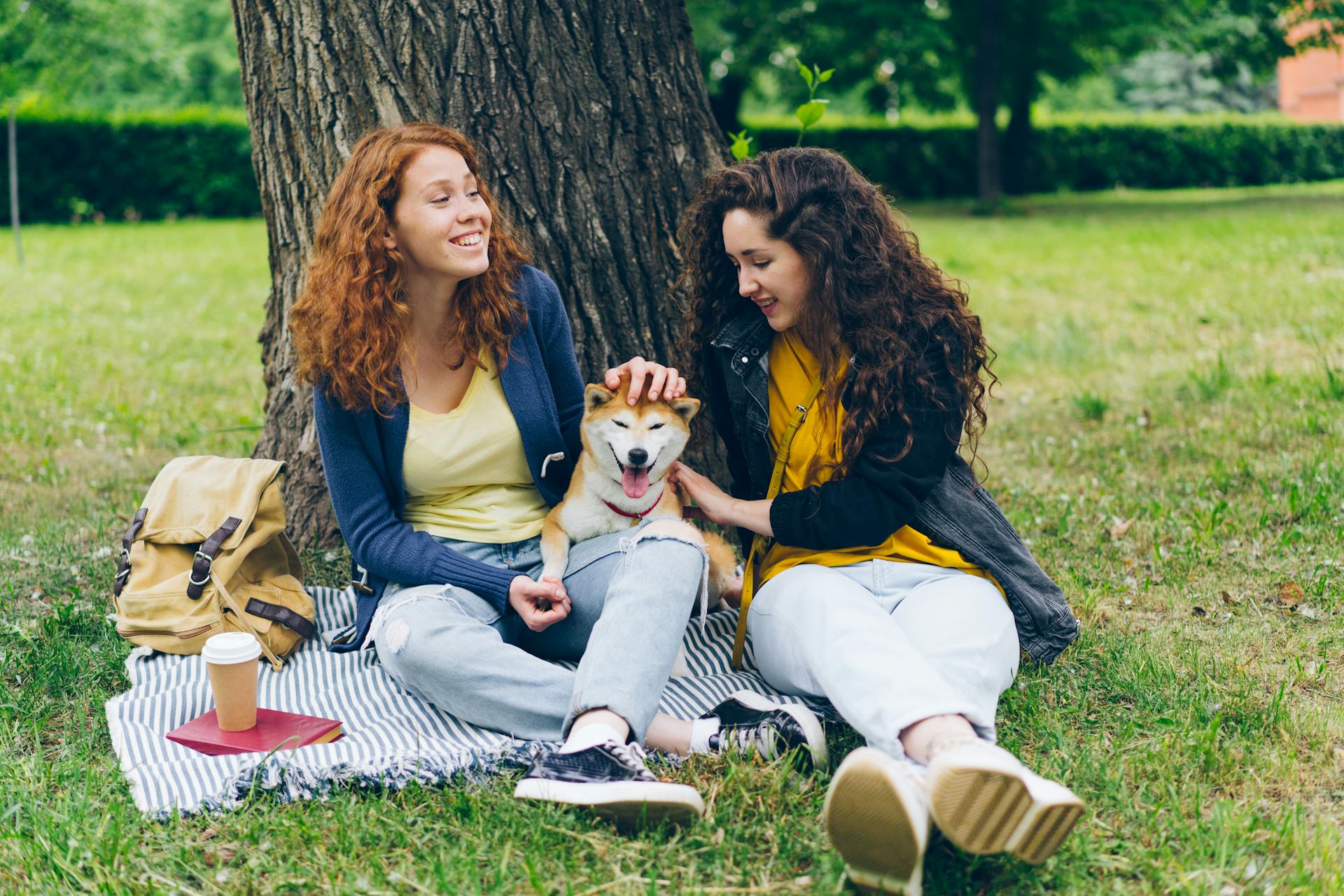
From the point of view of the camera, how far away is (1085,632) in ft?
11.1

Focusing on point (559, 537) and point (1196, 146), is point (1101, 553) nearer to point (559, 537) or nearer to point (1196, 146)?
point (559, 537)

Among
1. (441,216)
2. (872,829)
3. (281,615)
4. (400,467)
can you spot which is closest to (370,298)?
(441,216)

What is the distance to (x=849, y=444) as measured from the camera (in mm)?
2877

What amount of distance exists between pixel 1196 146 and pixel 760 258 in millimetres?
26922

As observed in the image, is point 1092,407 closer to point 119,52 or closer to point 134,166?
point 134,166

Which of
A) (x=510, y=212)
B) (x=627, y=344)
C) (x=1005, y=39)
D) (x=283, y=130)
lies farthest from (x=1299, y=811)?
(x=1005, y=39)

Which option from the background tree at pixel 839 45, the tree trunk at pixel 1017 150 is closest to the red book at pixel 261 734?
the background tree at pixel 839 45

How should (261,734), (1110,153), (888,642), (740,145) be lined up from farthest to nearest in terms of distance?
(1110,153) → (740,145) → (261,734) → (888,642)

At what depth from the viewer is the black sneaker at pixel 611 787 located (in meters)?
2.27

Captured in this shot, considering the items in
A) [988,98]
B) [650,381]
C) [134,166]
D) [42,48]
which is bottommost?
[650,381]

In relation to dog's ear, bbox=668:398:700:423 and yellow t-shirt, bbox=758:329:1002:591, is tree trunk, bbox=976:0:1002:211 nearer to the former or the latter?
yellow t-shirt, bbox=758:329:1002:591

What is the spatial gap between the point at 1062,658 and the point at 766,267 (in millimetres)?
1405

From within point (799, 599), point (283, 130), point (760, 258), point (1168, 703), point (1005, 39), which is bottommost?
point (1168, 703)

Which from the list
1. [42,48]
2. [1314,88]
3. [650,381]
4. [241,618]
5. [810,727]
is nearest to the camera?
[810,727]
